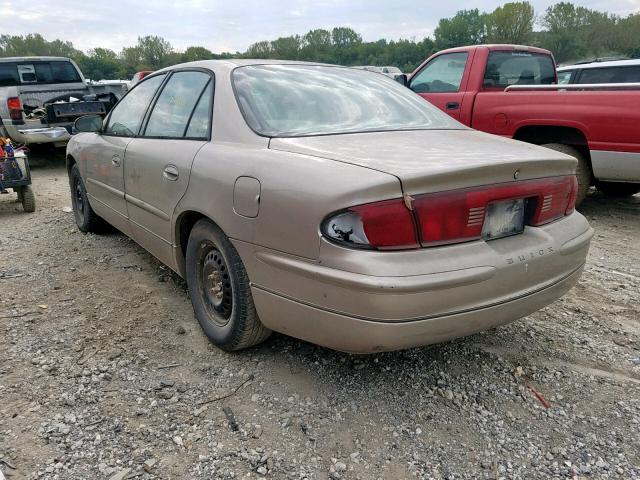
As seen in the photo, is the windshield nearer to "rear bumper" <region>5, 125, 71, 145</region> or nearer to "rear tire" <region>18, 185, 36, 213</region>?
"rear tire" <region>18, 185, 36, 213</region>

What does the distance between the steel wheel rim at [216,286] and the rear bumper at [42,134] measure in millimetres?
6966

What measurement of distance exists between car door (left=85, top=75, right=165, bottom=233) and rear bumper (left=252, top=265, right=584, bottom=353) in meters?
1.97

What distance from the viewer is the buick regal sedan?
6.58 feet

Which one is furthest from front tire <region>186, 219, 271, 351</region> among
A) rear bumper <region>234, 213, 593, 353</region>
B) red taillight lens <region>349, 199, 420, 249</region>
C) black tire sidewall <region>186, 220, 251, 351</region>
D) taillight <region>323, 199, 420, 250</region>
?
red taillight lens <region>349, 199, 420, 249</region>

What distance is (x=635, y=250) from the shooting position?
4.65 meters

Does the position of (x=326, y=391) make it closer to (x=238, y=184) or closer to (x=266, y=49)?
(x=238, y=184)

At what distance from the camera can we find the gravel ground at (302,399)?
208cm

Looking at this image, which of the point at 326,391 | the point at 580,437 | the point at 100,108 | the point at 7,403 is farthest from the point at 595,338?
the point at 100,108

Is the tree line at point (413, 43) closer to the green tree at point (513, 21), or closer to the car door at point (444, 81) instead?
the green tree at point (513, 21)

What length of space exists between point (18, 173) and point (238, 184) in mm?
4625

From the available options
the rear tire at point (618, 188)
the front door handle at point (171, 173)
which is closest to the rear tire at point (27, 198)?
the front door handle at point (171, 173)

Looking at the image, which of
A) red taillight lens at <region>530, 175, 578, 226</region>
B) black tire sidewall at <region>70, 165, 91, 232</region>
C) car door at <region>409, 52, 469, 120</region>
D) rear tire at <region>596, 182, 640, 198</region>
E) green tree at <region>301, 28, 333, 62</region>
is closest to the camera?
red taillight lens at <region>530, 175, 578, 226</region>

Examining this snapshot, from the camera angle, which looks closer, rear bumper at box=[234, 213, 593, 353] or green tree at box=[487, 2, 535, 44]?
rear bumper at box=[234, 213, 593, 353]

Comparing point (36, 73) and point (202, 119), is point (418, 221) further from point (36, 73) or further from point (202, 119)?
point (36, 73)
